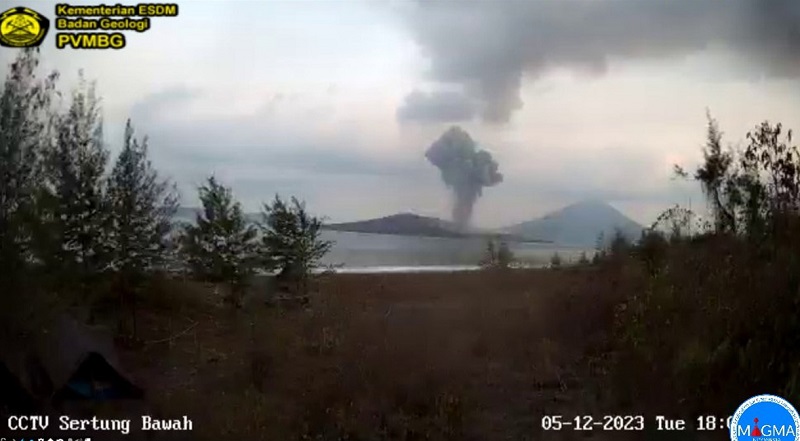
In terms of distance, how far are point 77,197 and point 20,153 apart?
0.34 m

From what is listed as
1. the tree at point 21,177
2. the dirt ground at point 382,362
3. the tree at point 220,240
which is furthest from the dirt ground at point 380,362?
the tree at point 21,177

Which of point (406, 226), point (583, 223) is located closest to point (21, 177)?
point (406, 226)

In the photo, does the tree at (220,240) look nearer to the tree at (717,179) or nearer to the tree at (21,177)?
the tree at (21,177)

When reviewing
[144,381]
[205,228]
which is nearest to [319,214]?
[205,228]

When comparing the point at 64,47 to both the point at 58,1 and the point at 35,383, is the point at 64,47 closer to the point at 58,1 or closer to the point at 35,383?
the point at 58,1

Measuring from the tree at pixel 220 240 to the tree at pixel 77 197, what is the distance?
1.36 feet

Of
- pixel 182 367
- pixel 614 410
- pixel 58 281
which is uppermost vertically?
pixel 58 281

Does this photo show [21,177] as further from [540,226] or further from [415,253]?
[540,226]

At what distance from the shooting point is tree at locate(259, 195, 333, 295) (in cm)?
395

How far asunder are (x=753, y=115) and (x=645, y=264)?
85 cm

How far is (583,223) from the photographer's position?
3971 millimetres

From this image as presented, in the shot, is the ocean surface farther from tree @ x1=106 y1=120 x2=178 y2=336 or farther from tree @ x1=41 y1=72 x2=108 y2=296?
tree @ x1=41 y1=72 x2=108 y2=296

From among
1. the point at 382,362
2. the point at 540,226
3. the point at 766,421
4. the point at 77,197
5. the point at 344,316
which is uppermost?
the point at 77,197

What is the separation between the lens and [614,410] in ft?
13.1
